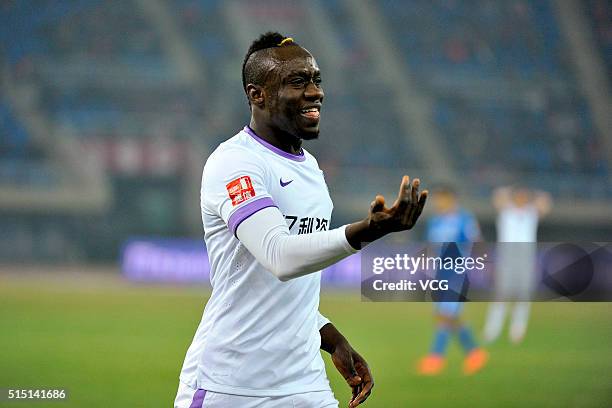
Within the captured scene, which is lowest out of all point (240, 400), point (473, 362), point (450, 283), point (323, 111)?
point (473, 362)

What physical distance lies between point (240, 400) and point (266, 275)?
0.34 m

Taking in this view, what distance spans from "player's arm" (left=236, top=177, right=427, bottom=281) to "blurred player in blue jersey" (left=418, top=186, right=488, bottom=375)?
20.1ft

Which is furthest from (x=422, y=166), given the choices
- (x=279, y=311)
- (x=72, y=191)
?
(x=279, y=311)

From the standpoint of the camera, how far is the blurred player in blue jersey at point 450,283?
8477mm

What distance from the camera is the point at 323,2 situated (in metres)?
22.4

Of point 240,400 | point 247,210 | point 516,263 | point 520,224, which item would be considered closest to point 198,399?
point 240,400

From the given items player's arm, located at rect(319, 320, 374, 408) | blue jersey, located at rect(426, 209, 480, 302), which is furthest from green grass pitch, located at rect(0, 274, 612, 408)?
player's arm, located at rect(319, 320, 374, 408)

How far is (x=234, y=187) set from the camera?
251cm

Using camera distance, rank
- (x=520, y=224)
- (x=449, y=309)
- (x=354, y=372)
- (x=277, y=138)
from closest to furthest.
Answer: (x=277, y=138) < (x=354, y=372) < (x=449, y=309) < (x=520, y=224)

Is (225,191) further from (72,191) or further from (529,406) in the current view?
(72,191)

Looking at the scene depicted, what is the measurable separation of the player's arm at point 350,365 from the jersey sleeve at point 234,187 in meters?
0.66

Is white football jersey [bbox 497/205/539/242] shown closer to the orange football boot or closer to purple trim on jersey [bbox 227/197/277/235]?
the orange football boot

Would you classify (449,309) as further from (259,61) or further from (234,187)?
(234,187)

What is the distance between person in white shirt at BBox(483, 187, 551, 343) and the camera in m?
11.9
